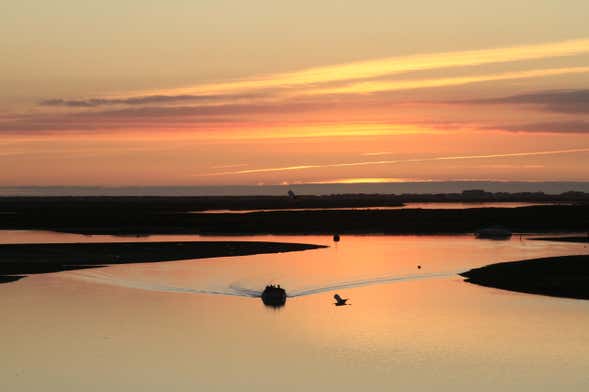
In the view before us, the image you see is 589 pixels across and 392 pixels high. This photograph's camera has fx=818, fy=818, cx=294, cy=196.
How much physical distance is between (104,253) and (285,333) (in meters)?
45.4

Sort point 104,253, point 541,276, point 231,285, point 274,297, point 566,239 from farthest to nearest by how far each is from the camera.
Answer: point 566,239 < point 104,253 < point 541,276 < point 231,285 < point 274,297

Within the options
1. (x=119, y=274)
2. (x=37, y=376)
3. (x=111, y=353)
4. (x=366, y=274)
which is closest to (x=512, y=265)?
(x=366, y=274)

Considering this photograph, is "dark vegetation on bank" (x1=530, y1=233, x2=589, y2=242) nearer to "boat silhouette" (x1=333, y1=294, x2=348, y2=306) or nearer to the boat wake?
the boat wake

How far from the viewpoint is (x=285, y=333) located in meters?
42.4

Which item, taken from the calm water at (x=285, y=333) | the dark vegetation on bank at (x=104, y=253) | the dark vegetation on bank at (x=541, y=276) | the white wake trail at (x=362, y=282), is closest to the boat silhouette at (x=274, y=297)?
the calm water at (x=285, y=333)

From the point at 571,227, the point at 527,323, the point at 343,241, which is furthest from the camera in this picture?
the point at 571,227

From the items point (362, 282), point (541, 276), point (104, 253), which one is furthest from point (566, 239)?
point (104, 253)

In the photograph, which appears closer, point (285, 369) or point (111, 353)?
point (285, 369)

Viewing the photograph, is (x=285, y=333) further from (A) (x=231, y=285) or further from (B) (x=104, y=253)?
(B) (x=104, y=253)

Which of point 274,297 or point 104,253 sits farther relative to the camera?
point 104,253

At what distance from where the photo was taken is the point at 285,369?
34.5 meters

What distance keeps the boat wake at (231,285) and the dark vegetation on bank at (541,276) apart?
150 inches

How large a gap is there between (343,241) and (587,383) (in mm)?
75591

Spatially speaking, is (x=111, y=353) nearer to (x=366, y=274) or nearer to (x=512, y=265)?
(x=366, y=274)
